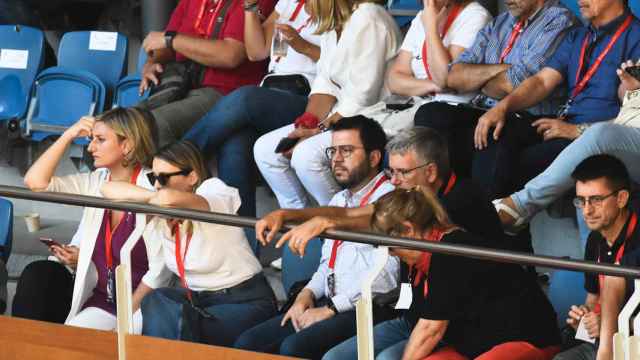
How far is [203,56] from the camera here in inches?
250

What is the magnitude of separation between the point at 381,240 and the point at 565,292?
3.42ft

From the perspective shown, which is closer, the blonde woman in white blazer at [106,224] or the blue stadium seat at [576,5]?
the blonde woman in white blazer at [106,224]

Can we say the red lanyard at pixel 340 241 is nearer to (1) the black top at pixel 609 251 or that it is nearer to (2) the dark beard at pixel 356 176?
(2) the dark beard at pixel 356 176

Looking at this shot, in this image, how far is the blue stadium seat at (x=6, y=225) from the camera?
20.0ft

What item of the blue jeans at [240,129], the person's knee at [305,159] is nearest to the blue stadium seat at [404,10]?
the blue jeans at [240,129]

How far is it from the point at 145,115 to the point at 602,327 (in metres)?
2.22

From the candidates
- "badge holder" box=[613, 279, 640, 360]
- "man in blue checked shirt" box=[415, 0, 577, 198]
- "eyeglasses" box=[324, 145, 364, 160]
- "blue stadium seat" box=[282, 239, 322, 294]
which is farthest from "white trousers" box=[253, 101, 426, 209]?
"badge holder" box=[613, 279, 640, 360]

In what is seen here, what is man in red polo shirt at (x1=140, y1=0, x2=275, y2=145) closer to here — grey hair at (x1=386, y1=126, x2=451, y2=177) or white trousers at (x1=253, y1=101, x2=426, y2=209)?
white trousers at (x1=253, y1=101, x2=426, y2=209)

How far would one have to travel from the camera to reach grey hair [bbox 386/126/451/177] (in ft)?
16.2

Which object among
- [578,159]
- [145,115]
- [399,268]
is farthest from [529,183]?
[145,115]

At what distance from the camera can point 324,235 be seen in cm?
407

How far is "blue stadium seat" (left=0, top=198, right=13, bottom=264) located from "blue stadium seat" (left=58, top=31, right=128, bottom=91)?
1.59 meters

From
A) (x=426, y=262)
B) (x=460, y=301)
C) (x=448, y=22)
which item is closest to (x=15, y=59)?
(x=448, y=22)

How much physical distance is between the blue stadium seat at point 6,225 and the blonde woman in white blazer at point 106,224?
2.49ft
